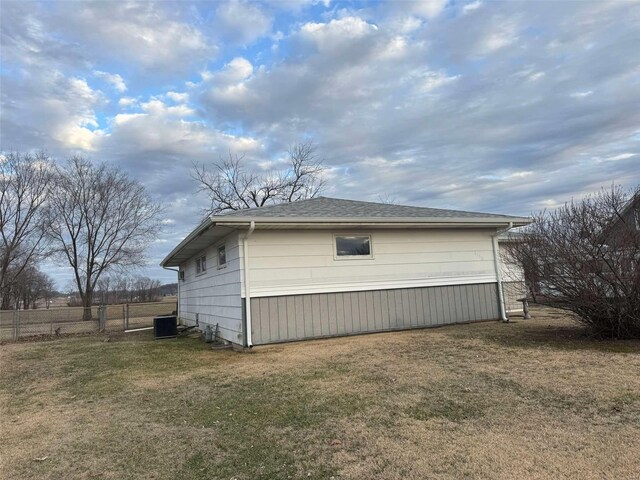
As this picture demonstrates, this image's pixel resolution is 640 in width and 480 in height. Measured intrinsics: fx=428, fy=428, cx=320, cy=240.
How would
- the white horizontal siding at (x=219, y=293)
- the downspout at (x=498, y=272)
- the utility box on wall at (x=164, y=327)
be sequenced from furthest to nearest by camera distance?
the utility box on wall at (x=164, y=327) < the downspout at (x=498, y=272) < the white horizontal siding at (x=219, y=293)

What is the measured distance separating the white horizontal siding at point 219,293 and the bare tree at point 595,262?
577cm

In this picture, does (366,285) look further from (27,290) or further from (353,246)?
(27,290)

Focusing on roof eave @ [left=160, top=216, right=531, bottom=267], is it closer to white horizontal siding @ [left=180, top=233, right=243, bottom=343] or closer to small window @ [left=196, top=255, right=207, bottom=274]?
white horizontal siding @ [left=180, top=233, right=243, bottom=343]

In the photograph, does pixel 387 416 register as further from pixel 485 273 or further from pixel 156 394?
pixel 485 273

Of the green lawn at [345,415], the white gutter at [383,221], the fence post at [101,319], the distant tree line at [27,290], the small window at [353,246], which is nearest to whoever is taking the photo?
the green lawn at [345,415]

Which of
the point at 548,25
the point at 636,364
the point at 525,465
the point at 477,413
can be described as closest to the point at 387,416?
the point at 477,413

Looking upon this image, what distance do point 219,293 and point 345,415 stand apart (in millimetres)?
7279

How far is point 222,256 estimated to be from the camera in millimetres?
10461

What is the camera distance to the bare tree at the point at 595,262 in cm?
666

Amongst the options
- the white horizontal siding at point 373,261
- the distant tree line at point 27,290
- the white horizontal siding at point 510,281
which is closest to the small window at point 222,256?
the white horizontal siding at point 373,261

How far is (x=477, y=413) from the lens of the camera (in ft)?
13.0

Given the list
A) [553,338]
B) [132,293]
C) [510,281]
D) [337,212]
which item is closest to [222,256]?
[337,212]

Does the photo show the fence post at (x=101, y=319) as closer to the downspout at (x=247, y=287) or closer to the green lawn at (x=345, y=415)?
the green lawn at (x=345, y=415)

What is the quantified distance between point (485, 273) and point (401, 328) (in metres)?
2.86
